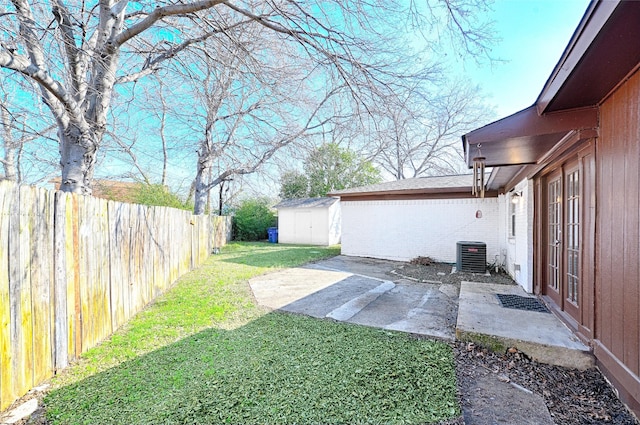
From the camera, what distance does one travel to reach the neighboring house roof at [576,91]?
1692 millimetres

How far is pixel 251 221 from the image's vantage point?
18.7m

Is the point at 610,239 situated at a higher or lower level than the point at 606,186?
lower

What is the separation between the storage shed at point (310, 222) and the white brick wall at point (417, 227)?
172 inches

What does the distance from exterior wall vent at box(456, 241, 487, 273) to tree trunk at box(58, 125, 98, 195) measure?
8612 mm

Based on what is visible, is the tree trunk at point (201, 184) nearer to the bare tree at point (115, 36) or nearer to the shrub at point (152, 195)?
the shrub at point (152, 195)

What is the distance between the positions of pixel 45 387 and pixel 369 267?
769cm

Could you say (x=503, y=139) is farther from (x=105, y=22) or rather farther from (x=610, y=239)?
(x=105, y=22)

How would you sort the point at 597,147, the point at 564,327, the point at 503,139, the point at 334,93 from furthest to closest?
the point at 334,93
the point at 564,327
the point at 503,139
the point at 597,147

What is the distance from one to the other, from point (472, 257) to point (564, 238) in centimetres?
443

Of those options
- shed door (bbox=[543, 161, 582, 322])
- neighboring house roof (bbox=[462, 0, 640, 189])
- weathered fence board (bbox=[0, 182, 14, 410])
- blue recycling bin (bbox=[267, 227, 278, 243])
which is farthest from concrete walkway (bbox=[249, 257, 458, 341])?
blue recycling bin (bbox=[267, 227, 278, 243])

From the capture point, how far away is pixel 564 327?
11.5ft

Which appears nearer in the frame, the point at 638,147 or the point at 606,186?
the point at 638,147

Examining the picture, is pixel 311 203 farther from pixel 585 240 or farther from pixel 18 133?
pixel 585 240

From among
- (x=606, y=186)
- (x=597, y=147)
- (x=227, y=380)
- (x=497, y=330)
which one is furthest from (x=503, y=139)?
(x=227, y=380)
